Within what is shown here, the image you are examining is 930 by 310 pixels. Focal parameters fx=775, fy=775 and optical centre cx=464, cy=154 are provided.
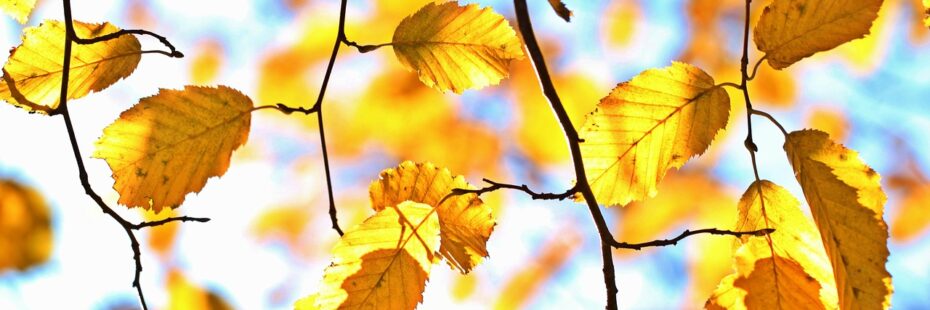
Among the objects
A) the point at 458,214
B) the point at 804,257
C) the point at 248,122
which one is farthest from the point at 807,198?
the point at 248,122

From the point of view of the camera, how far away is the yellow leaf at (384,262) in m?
0.54

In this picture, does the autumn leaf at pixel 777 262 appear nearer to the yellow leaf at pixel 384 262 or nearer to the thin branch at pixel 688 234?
the thin branch at pixel 688 234

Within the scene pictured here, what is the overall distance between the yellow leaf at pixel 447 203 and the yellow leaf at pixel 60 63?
21 centimetres

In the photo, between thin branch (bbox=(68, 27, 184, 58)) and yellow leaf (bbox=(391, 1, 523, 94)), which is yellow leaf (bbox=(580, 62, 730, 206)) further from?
thin branch (bbox=(68, 27, 184, 58))

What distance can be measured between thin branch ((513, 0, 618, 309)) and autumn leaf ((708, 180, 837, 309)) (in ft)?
0.33

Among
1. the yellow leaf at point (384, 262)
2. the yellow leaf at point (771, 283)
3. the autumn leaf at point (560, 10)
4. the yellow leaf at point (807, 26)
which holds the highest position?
the yellow leaf at point (807, 26)

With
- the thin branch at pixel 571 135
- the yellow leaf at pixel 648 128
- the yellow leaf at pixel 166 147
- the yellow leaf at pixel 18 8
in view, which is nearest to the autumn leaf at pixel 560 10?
the thin branch at pixel 571 135

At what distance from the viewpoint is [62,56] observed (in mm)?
568

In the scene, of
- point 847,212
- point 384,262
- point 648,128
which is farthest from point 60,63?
point 847,212

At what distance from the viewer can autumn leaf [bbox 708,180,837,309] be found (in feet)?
1.74

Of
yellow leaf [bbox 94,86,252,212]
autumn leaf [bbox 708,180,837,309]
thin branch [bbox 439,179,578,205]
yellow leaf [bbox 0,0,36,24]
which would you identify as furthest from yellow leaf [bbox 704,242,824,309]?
yellow leaf [bbox 0,0,36,24]

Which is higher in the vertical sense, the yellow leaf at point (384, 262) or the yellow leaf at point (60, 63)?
the yellow leaf at point (60, 63)

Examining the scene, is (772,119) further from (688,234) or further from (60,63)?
(60,63)

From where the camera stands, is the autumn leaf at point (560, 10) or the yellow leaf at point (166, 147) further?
the yellow leaf at point (166, 147)
